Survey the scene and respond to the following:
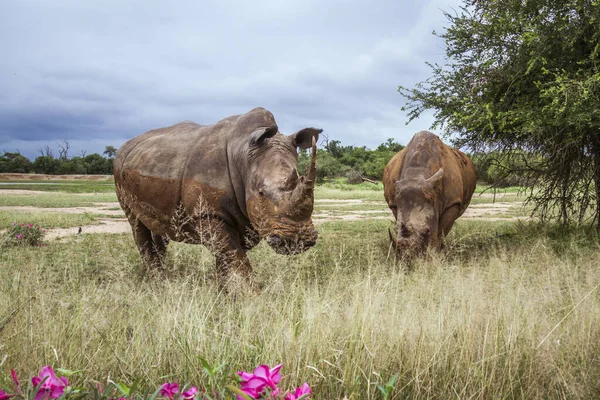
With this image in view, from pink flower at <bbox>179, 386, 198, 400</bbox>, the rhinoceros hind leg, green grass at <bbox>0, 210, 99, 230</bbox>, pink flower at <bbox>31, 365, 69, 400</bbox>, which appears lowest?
green grass at <bbox>0, 210, 99, 230</bbox>

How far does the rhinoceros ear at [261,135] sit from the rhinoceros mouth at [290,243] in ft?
3.62

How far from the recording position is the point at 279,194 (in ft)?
15.7

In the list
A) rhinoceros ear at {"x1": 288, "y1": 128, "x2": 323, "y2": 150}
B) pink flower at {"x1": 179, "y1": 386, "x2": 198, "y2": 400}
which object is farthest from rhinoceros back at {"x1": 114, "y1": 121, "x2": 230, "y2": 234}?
pink flower at {"x1": 179, "y1": 386, "x2": 198, "y2": 400}

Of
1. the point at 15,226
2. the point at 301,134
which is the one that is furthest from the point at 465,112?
the point at 15,226

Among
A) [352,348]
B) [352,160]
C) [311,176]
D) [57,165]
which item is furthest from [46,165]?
[352,348]

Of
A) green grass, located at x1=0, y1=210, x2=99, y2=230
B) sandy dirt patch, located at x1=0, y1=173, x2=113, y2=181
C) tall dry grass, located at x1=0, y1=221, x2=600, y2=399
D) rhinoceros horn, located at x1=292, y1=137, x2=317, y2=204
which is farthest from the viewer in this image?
sandy dirt patch, located at x1=0, y1=173, x2=113, y2=181

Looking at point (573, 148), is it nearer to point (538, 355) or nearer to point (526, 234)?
point (526, 234)

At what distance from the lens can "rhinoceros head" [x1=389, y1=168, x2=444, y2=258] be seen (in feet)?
21.8

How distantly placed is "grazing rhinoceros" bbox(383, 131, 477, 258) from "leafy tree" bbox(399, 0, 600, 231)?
96cm

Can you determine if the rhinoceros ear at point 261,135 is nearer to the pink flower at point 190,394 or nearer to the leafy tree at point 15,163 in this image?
the pink flower at point 190,394

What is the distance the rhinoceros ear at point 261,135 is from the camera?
5.25 metres

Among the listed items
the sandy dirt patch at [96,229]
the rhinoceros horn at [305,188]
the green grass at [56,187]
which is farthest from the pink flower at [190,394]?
the green grass at [56,187]

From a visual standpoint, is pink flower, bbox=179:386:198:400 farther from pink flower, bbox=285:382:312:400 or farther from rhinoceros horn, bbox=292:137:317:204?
rhinoceros horn, bbox=292:137:317:204

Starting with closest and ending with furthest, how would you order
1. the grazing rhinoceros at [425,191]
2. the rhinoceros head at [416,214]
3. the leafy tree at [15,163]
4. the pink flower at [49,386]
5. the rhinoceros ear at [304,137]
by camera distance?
the pink flower at [49,386] → the rhinoceros ear at [304,137] → the rhinoceros head at [416,214] → the grazing rhinoceros at [425,191] → the leafy tree at [15,163]
